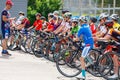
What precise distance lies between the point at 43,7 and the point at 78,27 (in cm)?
1515

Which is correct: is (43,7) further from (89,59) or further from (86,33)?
(86,33)

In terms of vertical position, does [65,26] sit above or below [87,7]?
above

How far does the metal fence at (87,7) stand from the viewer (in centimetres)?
1888

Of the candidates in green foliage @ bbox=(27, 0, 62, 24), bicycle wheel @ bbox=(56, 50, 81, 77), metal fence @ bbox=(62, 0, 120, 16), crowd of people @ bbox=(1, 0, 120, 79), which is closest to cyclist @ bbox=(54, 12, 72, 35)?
crowd of people @ bbox=(1, 0, 120, 79)

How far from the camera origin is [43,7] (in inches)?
1095

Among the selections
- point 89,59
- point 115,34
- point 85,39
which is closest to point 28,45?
point 89,59

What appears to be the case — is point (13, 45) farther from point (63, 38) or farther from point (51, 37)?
point (63, 38)

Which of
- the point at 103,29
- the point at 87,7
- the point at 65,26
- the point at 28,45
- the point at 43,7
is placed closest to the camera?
the point at 103,29

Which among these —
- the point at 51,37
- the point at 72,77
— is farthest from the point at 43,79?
the point at 51,37

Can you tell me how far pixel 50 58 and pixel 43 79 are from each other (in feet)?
13.1

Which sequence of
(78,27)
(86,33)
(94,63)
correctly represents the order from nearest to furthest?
(86,33) < (94,63) < (78,27)

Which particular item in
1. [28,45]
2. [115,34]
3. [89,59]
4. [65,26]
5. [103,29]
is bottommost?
[28,45]

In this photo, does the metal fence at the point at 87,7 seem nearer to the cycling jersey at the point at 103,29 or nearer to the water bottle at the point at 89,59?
the cycling jersey at the point at 103,29

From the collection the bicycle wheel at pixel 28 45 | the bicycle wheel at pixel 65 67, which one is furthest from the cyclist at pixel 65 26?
the bicycle wheel at pixel 65 67
